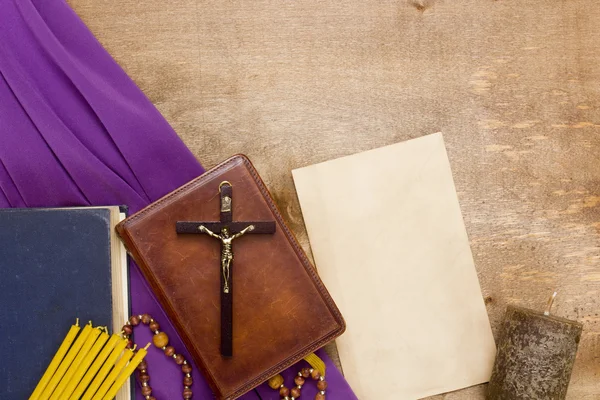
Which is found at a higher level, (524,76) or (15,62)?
(15,62)

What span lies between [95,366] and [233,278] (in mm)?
280

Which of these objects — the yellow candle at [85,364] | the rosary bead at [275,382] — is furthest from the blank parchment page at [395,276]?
the yellow candle at [85,364]

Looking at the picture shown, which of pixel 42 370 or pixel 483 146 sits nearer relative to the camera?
pixel 42 370

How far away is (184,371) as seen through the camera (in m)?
0.99

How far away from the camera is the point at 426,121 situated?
1.06 m

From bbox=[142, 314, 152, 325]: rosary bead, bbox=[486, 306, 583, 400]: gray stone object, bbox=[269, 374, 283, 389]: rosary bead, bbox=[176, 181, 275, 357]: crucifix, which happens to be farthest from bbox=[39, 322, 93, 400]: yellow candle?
Result: bbox=[486, 306, 583, 400]: gray stone object

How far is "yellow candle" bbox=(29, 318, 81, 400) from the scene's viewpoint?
2.95 feet

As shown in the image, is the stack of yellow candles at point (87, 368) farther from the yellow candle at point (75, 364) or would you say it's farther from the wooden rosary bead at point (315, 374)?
the wooden rosary bead at point (315, 374)

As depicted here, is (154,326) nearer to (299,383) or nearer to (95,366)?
(95,366)

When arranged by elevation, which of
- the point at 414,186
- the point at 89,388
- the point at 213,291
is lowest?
the point at 89,388

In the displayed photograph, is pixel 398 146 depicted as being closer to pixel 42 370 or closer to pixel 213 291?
pixel 213 291

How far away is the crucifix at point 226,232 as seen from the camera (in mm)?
923

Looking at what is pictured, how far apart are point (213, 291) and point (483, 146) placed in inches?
24.1

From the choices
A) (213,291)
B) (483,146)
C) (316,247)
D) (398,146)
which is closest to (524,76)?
(483,146)
